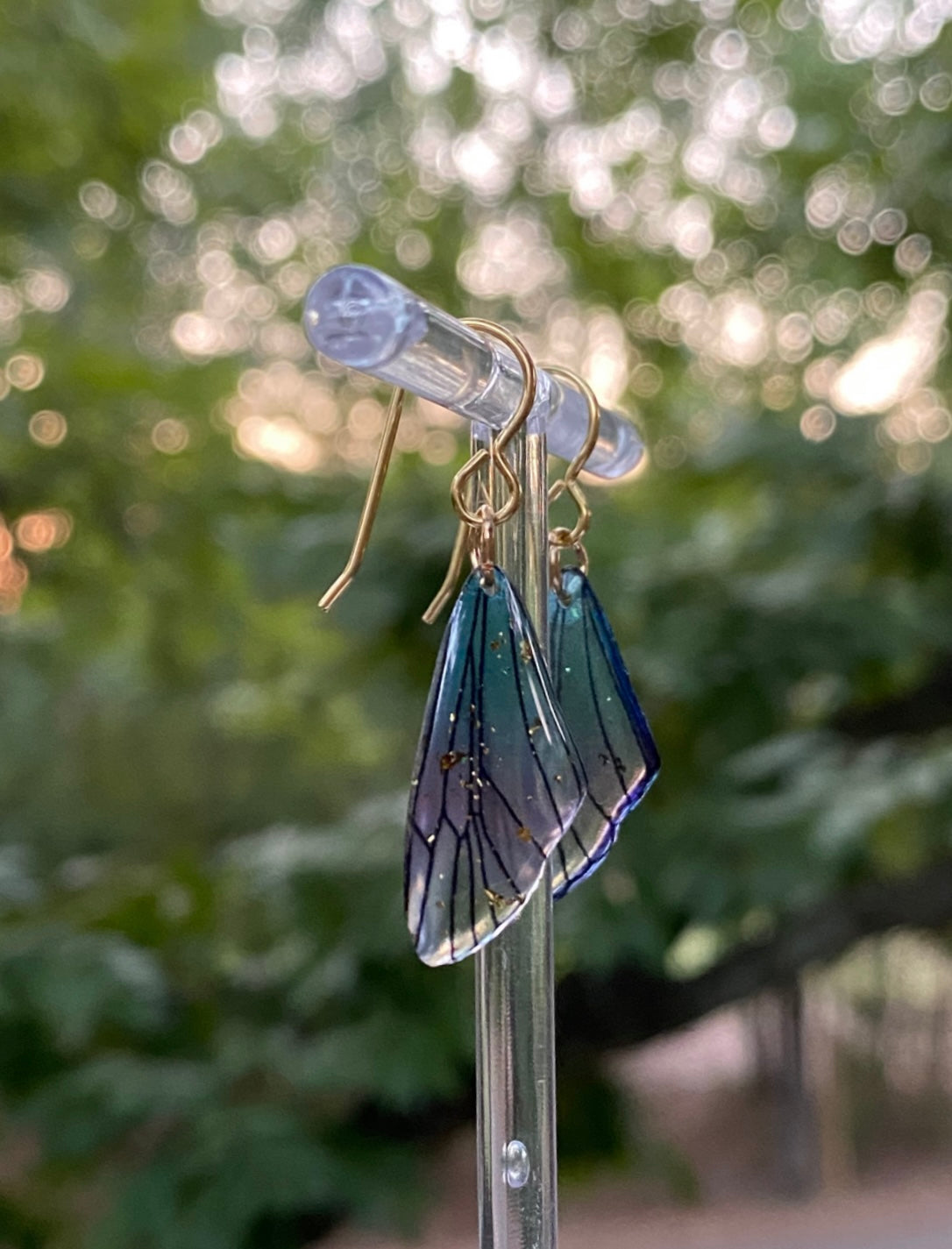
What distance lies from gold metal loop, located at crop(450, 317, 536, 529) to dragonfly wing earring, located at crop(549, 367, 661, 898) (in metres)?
0.04

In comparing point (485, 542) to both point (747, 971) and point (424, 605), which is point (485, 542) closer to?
point (424, 605)

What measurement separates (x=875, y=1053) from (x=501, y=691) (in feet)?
6.74

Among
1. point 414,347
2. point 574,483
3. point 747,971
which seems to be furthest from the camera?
point 747,971

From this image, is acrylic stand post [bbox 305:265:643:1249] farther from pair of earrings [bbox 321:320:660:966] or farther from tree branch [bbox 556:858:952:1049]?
tree branch [bbox 556:858:952:1049]

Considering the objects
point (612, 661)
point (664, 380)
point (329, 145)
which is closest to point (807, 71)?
point (664, 380)

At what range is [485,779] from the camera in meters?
0.27

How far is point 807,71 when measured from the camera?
1517mm

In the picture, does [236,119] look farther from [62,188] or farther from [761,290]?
[761,290]

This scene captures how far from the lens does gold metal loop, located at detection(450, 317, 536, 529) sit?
0.92ft

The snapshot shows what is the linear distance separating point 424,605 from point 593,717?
83cm

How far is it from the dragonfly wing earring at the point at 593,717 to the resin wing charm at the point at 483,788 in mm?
41

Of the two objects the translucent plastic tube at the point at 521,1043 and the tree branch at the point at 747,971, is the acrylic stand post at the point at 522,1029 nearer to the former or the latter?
the translucent plastic tube at the point at 521,1043

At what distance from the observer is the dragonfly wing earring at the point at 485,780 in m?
0.27

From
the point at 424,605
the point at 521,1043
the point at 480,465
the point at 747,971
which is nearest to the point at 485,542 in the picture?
the point at 480,465
